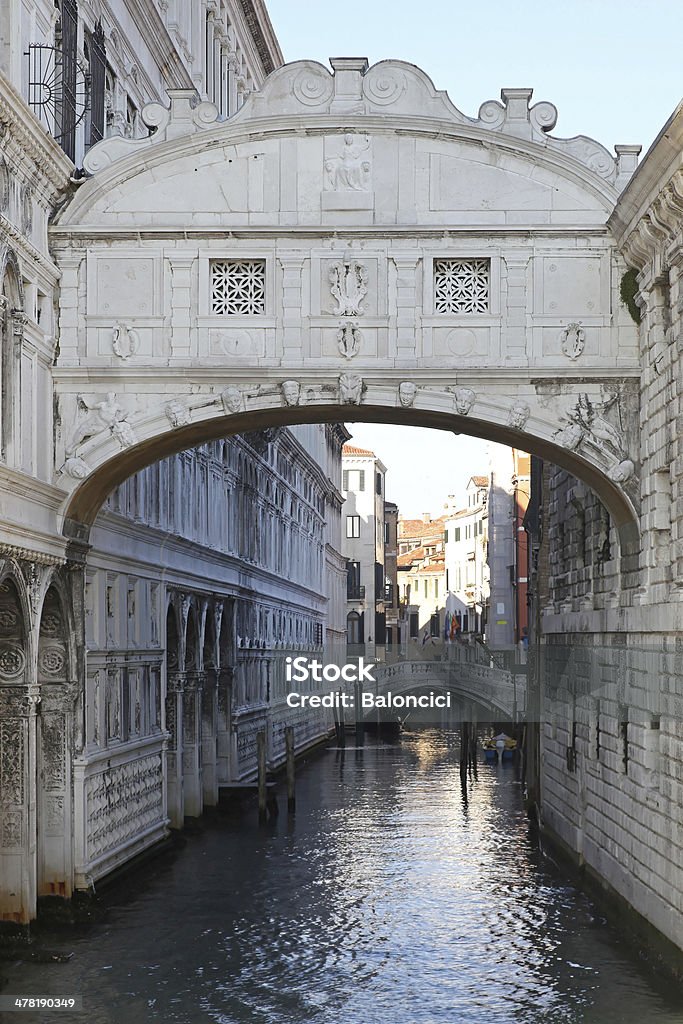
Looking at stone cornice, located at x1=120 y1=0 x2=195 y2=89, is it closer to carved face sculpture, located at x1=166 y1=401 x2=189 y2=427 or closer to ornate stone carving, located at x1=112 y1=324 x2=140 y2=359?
ornate stone carving, located at x1=112 y1=324 x2=140 y2=359

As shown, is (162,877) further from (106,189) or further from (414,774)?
(414,774)

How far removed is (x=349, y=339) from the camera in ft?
54.4

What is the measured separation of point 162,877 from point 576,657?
6020 mm

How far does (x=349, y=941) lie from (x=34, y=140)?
884 cm

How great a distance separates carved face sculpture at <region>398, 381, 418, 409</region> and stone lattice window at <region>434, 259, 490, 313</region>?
2.75 ft

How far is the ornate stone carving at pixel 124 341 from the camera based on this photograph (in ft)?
54.6

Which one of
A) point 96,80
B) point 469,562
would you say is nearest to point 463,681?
point 469,562

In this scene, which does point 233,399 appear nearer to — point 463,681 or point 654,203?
point 654,203

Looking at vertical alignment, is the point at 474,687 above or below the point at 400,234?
below

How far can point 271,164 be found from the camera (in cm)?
1666

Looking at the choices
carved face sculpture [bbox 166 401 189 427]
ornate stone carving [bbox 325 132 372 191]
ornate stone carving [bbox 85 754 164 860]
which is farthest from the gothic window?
ornate stone carving [bbox 85 754 164 860]

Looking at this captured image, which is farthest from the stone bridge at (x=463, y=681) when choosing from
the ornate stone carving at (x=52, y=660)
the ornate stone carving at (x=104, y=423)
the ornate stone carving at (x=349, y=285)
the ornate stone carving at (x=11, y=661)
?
the ornate stone carving at (x=11, y=661)

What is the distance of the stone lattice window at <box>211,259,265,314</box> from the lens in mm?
16719

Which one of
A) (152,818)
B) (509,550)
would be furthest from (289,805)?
(509,550)
